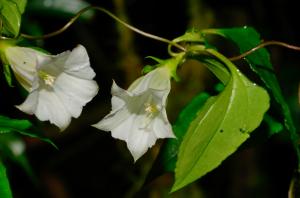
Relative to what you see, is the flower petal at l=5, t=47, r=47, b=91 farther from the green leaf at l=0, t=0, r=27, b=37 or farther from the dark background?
the dark background

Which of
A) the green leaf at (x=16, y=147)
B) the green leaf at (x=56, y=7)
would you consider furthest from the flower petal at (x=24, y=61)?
the green leaf at (x=56, y=7)

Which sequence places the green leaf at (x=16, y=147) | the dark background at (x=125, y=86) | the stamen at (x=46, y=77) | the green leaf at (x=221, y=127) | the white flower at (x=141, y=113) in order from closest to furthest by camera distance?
1. the green leaf at (x=221, y=127)
2. the white flower at (x=141, y=113)
3. the stamen at (x=46, y=77)
4. the green leaf at (x=16, y=147)
5. the dark background at (x=125, y=86)

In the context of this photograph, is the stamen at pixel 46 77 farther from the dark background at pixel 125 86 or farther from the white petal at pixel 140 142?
the dark background at pixel 125 86

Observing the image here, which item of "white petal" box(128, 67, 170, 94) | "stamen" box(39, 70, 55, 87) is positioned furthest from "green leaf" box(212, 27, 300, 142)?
"stamen" box(39, 70, 55, 87)

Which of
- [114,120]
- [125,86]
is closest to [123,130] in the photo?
[114,120]

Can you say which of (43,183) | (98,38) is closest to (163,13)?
(98,38)

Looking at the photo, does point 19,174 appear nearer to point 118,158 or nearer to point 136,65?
point 118,158

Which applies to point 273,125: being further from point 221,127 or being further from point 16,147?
point 16,147
